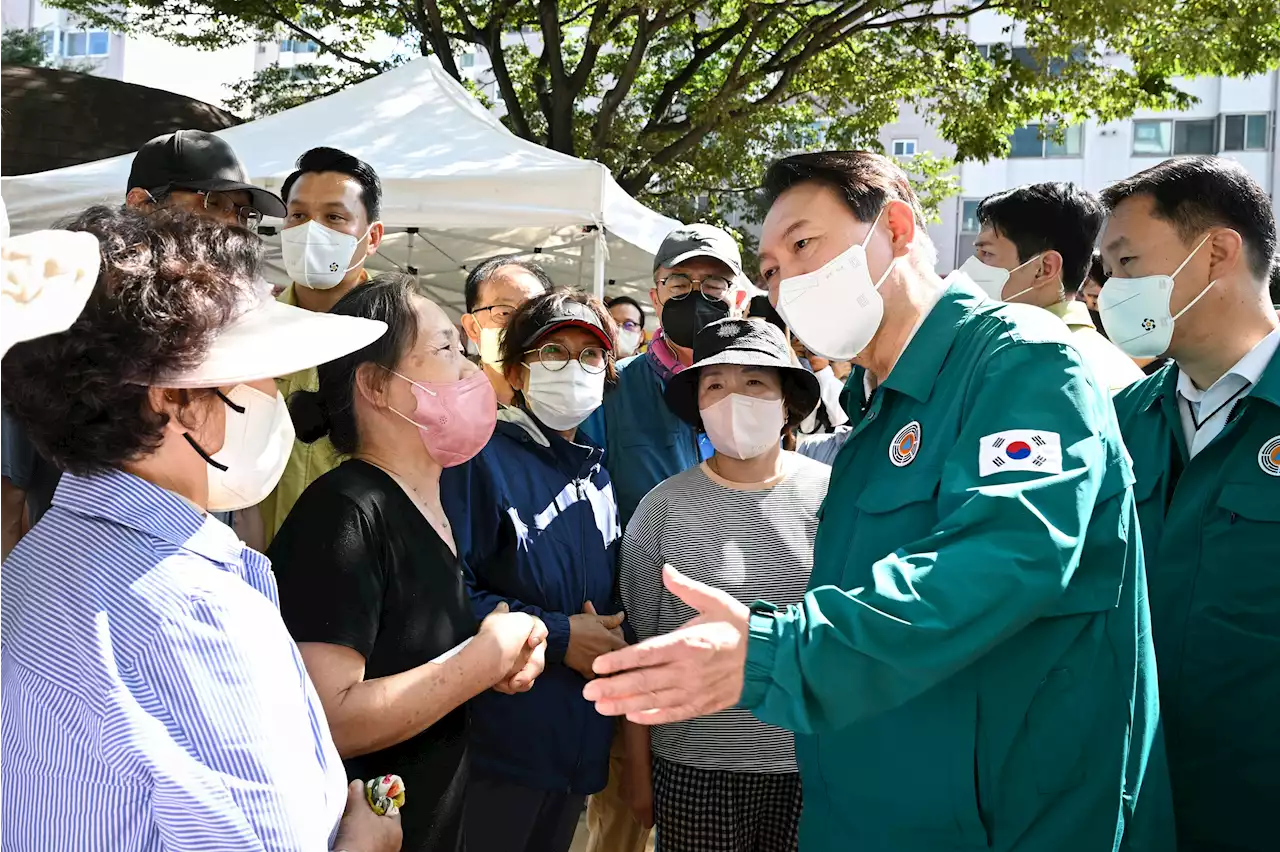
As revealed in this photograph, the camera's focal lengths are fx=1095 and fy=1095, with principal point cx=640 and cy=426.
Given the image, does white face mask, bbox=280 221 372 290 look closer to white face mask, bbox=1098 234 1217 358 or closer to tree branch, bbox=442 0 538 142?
white face mask, bbox=1098 234 1217 358

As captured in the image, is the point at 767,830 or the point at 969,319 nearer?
the point at 969,319

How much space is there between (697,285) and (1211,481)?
2.17 meters

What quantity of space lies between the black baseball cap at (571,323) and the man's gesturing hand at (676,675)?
5.93ft

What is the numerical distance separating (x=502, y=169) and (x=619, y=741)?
3865 millimetres

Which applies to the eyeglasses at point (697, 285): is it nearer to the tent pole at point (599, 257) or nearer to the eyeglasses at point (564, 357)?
the eyeglasses at point (564, 357)

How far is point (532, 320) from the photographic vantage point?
136 inches

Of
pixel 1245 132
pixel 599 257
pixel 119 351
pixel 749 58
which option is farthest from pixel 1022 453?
pixel 1245 132

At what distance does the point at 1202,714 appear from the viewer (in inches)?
98.2

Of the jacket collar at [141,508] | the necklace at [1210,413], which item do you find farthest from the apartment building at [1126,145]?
the jacket collar at [141,508]

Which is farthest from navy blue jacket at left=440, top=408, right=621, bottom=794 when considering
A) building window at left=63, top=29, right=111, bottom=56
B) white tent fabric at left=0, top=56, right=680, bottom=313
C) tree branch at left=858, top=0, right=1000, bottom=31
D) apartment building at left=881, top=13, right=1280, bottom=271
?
building window at left=63, top=29, right=111, bottom=56

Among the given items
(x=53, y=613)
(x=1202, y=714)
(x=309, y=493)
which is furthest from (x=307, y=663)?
(x=1202, y=714)

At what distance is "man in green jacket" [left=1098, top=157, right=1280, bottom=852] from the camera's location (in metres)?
2.44

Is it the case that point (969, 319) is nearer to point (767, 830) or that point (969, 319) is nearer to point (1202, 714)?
point (1202, 714)

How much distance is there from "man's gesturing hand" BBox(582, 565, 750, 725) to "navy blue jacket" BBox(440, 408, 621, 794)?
112 centimetres
